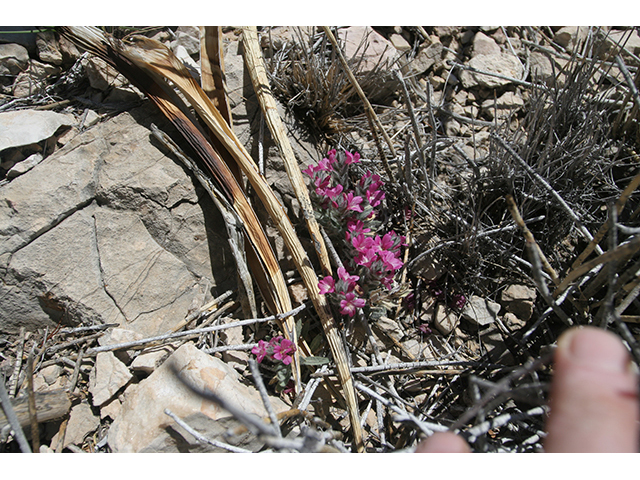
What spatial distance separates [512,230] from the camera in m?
2.06

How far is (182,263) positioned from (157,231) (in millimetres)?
231

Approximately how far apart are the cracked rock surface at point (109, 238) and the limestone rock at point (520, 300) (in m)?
1.61

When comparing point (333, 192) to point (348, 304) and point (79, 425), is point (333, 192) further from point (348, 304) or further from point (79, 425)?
point (79, 425)

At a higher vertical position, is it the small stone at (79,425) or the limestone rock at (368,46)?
the limestone rock at (368,46)

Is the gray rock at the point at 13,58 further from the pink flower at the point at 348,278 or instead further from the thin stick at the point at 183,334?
the pink flower at the point at 348,278

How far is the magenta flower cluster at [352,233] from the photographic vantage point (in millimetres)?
1870

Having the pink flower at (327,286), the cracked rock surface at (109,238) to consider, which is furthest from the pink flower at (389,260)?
the cracked rock surface at (109,238)

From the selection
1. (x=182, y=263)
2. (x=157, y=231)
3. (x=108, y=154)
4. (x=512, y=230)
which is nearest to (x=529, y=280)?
(x=512, y=230)

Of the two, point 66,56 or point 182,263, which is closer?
point 182,263

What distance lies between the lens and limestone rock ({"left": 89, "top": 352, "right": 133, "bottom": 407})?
1.82 meters

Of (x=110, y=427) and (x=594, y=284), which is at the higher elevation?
(x=594, y=284)

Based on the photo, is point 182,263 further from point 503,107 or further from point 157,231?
point 503,107

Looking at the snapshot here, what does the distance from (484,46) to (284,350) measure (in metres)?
2.79

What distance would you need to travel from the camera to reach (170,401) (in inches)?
66.1
